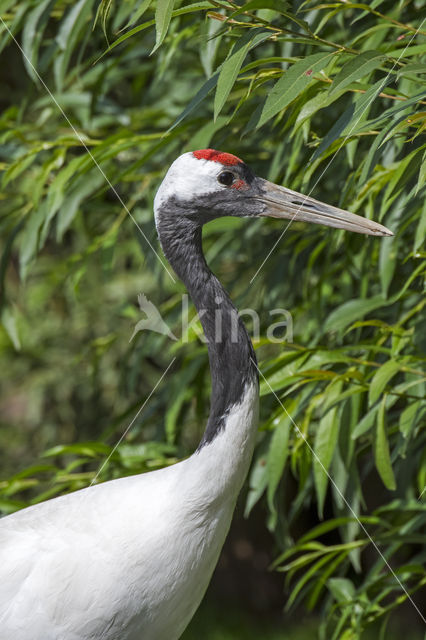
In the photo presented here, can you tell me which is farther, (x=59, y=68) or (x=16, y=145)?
(x=16, y=145)

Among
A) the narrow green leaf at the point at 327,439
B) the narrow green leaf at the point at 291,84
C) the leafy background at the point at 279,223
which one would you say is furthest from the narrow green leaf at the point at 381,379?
the narrow green leaf at the point at 291,84

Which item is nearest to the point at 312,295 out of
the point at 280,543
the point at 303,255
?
the point at 303,255

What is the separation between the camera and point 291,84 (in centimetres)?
162

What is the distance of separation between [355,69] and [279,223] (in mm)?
1120

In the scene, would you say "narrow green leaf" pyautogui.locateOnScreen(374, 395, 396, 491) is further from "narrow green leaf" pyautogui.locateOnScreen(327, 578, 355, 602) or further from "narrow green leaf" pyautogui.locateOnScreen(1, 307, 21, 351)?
"narrow green leaf" pyautogui.locateOnScreen(1, 307, 21, 351)

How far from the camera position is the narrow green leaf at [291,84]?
1609 millimetres

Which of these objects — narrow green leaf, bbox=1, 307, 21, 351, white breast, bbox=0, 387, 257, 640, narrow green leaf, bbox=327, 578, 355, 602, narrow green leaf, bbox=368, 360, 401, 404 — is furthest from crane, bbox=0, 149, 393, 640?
narrow green leaf, bbox=1, 307, 21, 351

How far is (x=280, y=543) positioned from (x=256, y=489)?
0.76 ft

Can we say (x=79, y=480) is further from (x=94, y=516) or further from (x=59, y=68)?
(x=59, y=68)

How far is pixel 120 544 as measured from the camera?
173cm

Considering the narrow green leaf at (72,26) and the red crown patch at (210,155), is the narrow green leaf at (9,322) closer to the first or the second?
the narrow green leaf at (72,26)

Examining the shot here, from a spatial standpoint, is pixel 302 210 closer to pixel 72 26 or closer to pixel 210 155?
pixel 210 155

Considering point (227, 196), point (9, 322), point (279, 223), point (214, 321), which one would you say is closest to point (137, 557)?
point (214, 321)

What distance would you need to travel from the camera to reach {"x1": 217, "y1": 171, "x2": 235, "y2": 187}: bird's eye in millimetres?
1837
